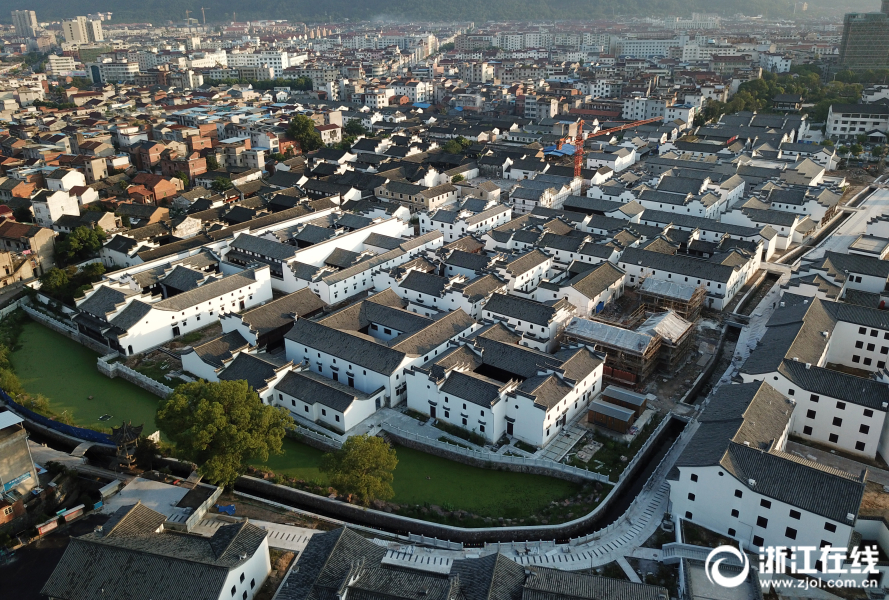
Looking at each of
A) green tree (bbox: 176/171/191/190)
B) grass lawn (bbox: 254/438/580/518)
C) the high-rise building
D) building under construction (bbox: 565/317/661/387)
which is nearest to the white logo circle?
grass lawn (bbox: 254/438/580/518)

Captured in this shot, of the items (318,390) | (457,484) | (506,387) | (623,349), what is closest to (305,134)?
(318,390)

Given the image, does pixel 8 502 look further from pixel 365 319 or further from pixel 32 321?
pixel 32 321

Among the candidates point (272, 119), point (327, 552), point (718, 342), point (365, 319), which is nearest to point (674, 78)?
point (272, 119)

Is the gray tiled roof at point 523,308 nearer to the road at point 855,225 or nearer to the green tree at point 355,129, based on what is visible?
the road at point 855,225

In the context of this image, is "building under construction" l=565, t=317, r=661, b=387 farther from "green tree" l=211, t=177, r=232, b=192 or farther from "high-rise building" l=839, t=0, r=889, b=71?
"high-rise building" l=839, t=0, r=889, b=71

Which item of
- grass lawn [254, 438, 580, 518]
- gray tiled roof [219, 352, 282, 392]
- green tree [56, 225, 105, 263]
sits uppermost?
green tree [56, 225, 105, 263]

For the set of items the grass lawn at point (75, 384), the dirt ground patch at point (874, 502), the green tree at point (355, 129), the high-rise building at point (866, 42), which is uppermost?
the high-rise building at point (866, 42)

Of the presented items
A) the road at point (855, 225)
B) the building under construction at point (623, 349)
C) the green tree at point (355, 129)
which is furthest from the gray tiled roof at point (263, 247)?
the green tree at point (355, 129)
